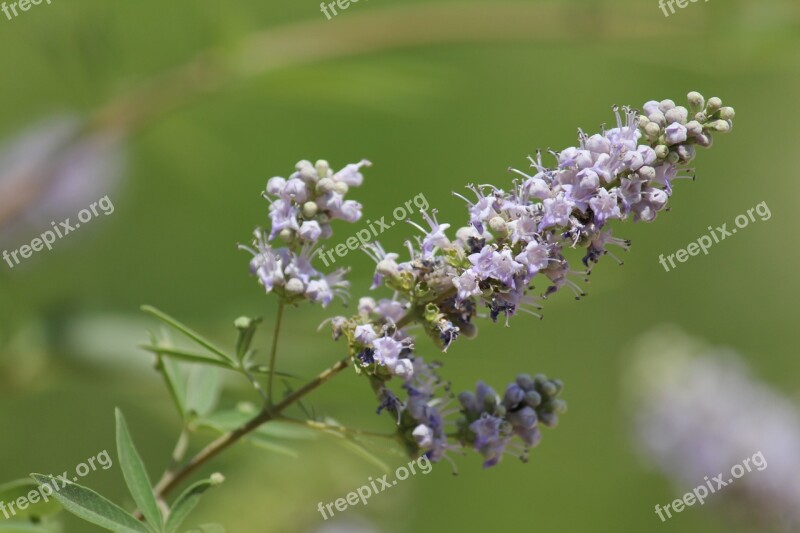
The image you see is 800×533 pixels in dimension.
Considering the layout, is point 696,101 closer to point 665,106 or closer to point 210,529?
point 665,106

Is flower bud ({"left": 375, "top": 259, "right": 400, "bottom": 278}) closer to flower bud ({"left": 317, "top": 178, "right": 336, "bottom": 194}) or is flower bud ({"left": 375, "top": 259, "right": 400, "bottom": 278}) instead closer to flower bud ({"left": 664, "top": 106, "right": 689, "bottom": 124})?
flower bud ({"left": 317, "top": 178, "right": 336, "bottom": 194})

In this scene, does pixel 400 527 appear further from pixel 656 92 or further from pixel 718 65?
pixel 656 92

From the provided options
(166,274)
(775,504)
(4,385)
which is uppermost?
(166,274)

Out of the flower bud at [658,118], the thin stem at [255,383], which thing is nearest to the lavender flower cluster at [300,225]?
the thin stem at [255,383]

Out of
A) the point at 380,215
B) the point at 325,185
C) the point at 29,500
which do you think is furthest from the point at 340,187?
the point at 380,215

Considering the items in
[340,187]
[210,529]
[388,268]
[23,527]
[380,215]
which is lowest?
[210,529]

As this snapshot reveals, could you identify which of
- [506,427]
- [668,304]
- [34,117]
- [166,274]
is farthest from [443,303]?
[668,304]

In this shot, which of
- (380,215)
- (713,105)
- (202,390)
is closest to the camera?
(713,105)

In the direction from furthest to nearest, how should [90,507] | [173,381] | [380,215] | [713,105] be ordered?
[380,215] → [173,381] → [713,105] → [90,507]
